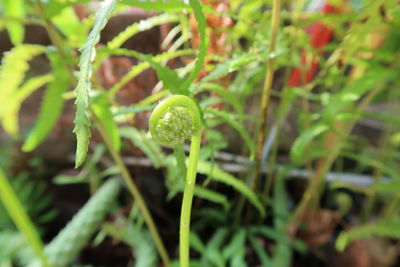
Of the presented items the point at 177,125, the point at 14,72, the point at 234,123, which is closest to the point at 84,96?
the point at 177,125

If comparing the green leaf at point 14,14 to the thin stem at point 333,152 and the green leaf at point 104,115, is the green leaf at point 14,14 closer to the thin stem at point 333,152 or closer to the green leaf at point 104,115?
the green leaf at point 104,115

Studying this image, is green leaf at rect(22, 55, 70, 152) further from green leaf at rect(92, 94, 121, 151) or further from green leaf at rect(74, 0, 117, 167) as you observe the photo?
green leaf at rect(74, 0, 117, 167)

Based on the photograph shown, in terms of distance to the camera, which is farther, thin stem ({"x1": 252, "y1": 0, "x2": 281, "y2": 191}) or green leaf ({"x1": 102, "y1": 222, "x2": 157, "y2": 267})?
green leaf ({"x1": 102, "y1": 222, "x2": 157, "y2": 267})

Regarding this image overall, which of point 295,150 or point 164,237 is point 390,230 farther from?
point 164,237

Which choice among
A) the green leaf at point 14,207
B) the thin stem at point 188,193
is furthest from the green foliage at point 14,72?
the thin stem at point 188,193

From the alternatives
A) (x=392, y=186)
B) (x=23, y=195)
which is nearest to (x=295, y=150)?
(x=392, y=186)

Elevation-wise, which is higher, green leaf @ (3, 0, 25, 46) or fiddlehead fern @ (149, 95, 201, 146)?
green leaf @ (3, 0, 25, 46)

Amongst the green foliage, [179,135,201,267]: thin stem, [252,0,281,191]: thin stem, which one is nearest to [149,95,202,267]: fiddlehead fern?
[179,135,201,267]: thin stem

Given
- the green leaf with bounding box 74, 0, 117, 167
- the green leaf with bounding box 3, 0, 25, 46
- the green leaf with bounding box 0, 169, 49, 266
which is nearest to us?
the green leaf with bounding box 74, 0, 117, 167

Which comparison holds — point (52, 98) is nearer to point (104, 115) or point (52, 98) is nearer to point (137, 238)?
point (104, 115)

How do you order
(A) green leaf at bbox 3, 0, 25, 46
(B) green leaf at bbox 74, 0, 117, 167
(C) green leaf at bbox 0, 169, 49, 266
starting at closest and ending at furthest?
1. (B) green leaf at bbox 74, 0, 117, 167
2. (C) green leaf at bbox 0, 169, 49, 266
3. (A) green leaf at bbox 3, 0, 25, 46
